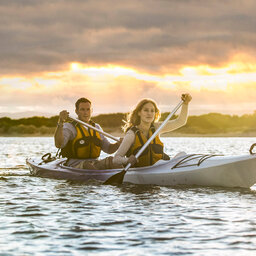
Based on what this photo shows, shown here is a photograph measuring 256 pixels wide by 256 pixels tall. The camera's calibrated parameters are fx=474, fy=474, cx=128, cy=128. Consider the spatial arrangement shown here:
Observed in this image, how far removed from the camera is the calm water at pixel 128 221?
4.33 meters

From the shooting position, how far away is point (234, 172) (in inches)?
314

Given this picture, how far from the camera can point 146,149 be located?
27.9 feet

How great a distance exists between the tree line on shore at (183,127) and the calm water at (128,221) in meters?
71.6

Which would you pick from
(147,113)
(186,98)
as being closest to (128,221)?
(147,113)

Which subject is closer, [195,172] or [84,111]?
[195,172]

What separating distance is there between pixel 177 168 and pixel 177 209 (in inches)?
87.7

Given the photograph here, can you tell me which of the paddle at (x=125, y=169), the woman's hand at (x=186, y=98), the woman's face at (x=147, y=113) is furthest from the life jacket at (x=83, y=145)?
the woman's hand at (x=186, y=98)

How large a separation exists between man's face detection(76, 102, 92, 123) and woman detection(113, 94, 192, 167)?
135cm

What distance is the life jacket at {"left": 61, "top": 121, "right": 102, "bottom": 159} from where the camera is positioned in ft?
30.9

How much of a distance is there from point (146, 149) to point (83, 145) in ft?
5.06

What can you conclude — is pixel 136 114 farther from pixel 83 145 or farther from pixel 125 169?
pixel 83 145

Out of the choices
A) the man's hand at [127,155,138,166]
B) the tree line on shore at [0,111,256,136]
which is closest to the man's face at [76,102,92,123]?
the man's hand at [127,155,138,166]

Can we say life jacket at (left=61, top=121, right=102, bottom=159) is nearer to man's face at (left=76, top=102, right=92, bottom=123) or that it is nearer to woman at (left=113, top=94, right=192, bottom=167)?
man's face at (left=76, top=102, right=92, bottom=123)

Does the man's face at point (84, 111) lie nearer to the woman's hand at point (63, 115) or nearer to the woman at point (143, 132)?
the woman's hand at point (63, 115)
